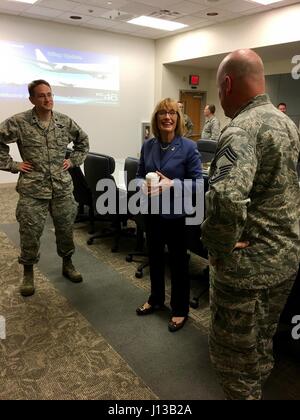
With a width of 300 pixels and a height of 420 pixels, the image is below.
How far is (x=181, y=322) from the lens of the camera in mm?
2199

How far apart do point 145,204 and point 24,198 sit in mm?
944

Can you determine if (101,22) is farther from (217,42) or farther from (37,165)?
(37,165)

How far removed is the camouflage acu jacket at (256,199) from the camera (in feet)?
3.44

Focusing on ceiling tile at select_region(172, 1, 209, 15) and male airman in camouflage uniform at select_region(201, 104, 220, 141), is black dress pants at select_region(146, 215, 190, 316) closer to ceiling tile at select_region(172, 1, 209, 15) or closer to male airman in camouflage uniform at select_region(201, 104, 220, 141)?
ceiling tile at select_region(172, 1, 209, 15)

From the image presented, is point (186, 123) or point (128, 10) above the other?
point (128, 10)

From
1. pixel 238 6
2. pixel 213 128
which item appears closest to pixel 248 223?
pixel 238 6

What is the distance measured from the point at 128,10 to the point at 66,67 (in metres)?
1.80

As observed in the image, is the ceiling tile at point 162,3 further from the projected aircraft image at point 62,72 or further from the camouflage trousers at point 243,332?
the camouflage trousers at point 243,332

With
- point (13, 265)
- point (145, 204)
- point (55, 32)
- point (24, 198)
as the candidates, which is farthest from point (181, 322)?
point (55, 32)

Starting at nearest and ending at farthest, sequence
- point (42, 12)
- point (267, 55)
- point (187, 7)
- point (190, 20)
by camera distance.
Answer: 1. point (187, 7)
2. point (42, 12)
3. point (190, 20)
4. point (267, 55)

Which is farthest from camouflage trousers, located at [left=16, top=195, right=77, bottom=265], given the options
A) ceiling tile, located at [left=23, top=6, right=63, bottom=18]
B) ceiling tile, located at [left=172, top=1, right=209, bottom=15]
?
ceiling tile, located at [left=23, top=6, right=63, bottom=18]

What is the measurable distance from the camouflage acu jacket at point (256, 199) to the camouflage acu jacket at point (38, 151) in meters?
1.62

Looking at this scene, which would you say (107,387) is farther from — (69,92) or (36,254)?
(69,92)

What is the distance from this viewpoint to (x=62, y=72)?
688cm
